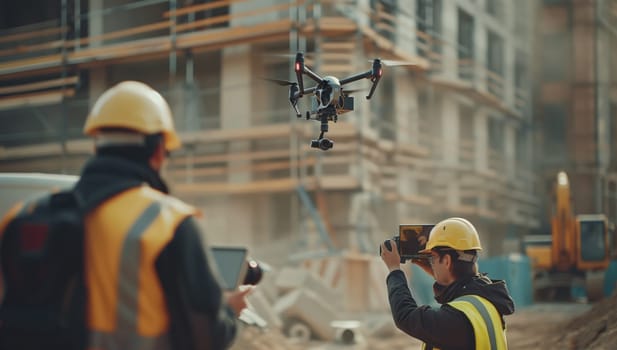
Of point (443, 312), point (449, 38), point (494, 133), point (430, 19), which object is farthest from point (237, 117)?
point (443, 312)

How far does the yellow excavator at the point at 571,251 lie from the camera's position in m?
21.0

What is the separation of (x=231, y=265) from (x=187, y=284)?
0.49m

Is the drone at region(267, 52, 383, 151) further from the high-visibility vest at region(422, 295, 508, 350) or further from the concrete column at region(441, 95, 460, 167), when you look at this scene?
the concrete column at region(441, 95, 460, 167)

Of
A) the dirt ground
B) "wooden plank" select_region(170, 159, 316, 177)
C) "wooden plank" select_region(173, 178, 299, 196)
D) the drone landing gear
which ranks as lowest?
the dirt ground

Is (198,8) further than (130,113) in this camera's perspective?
Yes

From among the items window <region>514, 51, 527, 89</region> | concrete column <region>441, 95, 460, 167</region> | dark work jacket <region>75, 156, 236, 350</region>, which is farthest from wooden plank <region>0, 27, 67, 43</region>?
dark work jacket <region>75, 156, 236, 350</region>

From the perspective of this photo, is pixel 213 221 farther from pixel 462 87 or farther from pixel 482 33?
pixel 482 33

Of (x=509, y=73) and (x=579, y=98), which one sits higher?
(x=509, y=73)

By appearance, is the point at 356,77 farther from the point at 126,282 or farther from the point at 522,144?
the point at 522,144

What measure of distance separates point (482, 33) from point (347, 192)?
12088 mm

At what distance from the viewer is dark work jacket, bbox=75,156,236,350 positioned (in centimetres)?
259

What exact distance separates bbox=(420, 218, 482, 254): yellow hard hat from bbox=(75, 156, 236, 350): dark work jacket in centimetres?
178

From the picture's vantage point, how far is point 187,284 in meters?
2.59

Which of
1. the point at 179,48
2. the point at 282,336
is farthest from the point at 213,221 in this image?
the point at 282,336
